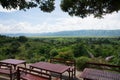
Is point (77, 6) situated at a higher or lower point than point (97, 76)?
higher

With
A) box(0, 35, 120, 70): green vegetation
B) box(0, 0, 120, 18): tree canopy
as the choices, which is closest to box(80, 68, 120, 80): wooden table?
box(0, 0, 120, 18): tree canopy

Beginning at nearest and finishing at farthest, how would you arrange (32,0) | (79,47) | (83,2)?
(32,0) < (83,2) < (79,47)

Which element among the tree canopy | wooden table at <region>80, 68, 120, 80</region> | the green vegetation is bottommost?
the green vegetation

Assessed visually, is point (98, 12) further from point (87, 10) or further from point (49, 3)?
point (49, 3)

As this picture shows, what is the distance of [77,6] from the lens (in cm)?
522

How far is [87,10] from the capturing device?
5270mm

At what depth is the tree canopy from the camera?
401 centimetres

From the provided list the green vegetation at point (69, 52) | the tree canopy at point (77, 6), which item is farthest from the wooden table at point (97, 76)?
the green vegetation at point (69, 52)

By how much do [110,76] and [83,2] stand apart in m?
2.52

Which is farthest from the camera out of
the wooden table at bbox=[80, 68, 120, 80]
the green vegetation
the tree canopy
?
the green vegetation

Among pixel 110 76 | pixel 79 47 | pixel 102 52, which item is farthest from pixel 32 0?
pixel 102 52

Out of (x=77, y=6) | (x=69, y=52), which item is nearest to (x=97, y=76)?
(x=77, y=6)

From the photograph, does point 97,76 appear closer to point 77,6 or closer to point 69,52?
point 77,6

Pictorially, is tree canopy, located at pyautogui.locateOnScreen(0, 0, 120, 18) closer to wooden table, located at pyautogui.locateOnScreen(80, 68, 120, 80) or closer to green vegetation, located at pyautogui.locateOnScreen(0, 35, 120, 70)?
wooden table, located at pyautogui.locateOnScreen(80, 68, 120, 80)
